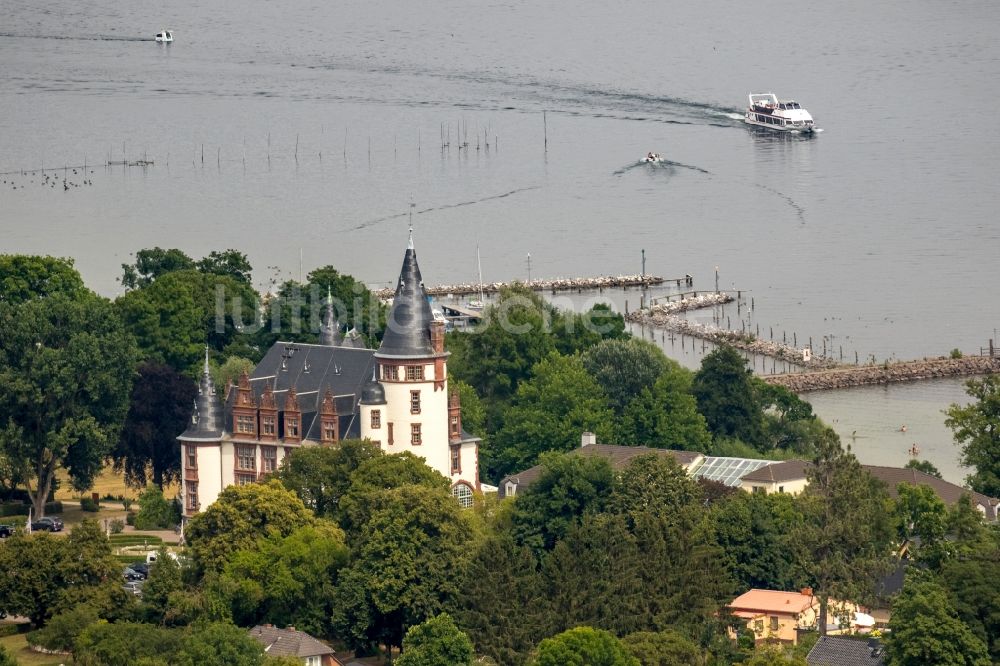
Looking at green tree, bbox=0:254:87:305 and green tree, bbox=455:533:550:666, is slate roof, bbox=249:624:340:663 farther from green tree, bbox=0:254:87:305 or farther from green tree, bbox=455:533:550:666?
green tree, bbox=0:254:87:305

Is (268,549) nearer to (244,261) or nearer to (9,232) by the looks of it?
(244,261)

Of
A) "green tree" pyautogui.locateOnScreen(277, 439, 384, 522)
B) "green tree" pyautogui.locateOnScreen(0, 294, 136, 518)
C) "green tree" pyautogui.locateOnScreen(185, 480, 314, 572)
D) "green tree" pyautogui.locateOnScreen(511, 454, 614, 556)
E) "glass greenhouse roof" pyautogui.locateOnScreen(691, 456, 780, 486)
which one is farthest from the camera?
"green tree" pyautogui.locateOnScreen(0, 294, 136, 518)

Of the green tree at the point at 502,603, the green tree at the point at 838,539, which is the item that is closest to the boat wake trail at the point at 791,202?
the green tree at the point at 838,539

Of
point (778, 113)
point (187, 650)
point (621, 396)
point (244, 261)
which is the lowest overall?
point (187, 650)

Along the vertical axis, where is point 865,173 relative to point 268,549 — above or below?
above

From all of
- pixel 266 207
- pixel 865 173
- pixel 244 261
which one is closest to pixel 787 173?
pixel 865 173

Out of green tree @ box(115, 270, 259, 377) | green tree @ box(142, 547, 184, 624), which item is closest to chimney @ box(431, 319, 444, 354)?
green tree @ box(142, 547, 184, 624)
